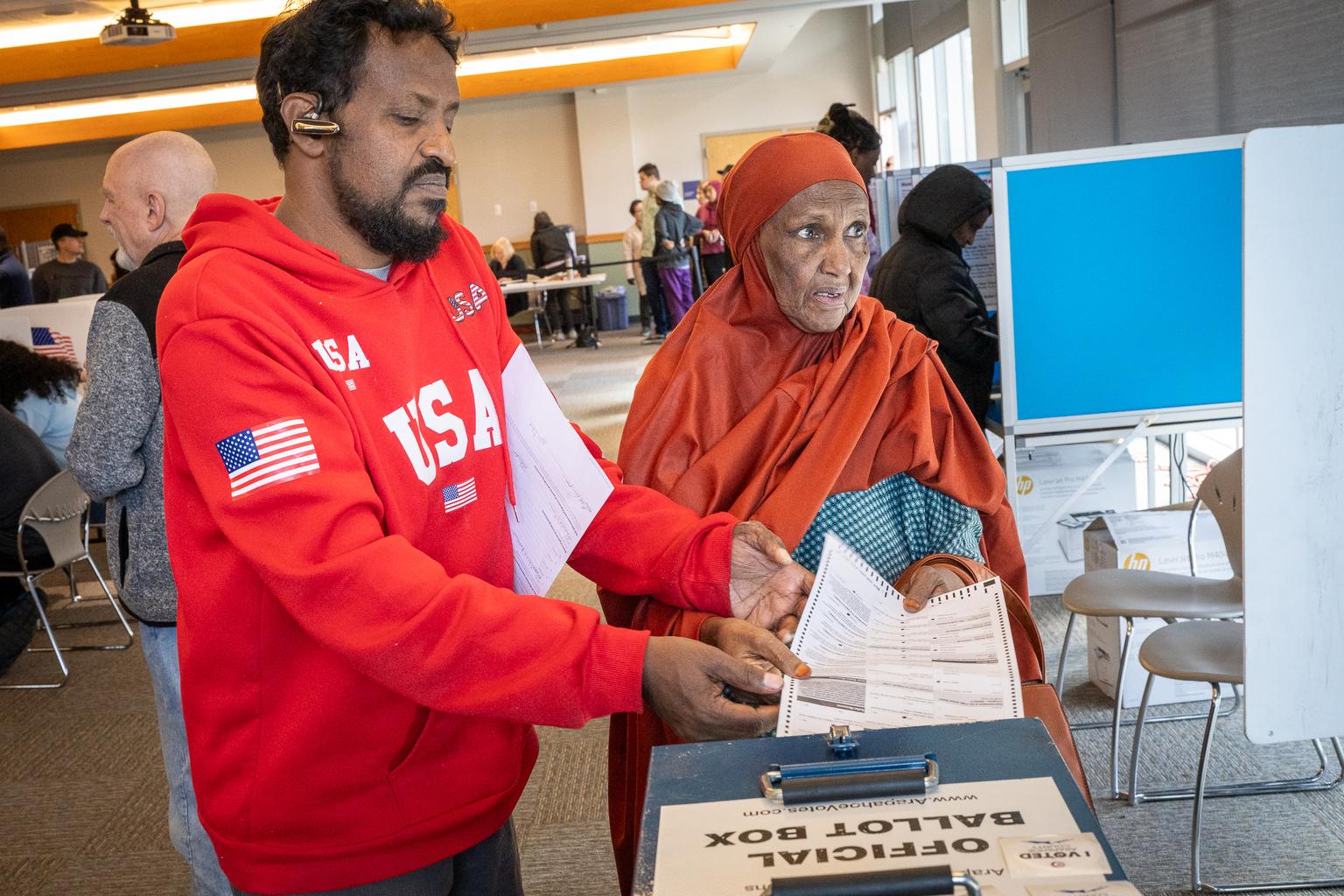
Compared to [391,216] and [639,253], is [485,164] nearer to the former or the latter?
[639,253]

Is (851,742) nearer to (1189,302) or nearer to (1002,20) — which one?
(1189,302)

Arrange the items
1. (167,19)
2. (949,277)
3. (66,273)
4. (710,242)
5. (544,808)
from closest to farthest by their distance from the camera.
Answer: (544,808) < (949,277) < (66,273) < (167,19) < (710,242)

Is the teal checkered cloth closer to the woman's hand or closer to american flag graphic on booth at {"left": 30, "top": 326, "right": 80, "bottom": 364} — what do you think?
the woman's hand

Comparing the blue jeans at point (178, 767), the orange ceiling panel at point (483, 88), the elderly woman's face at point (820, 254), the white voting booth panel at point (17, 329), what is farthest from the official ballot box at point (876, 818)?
the orange ceiling panel at point (483, 88)

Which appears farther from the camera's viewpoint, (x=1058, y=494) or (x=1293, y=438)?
(x=1058, y=494)

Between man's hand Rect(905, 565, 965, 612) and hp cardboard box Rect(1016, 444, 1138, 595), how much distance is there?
284 cm

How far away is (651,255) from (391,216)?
40.8 feet

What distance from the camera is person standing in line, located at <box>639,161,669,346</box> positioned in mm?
13109

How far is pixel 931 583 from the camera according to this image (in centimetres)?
161

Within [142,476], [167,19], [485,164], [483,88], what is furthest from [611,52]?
[142,476]

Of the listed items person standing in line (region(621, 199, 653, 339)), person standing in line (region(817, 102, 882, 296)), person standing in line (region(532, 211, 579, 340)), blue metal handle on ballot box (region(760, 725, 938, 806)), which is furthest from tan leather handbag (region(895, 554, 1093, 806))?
person standing in line (region(532, 211, 579, 340))

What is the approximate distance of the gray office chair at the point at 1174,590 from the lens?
9.37 ft

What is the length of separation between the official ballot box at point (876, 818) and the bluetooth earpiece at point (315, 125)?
0.74 metres

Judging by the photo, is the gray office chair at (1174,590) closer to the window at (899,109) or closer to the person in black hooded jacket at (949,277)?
the person in black hooded jacket at (949,277)
